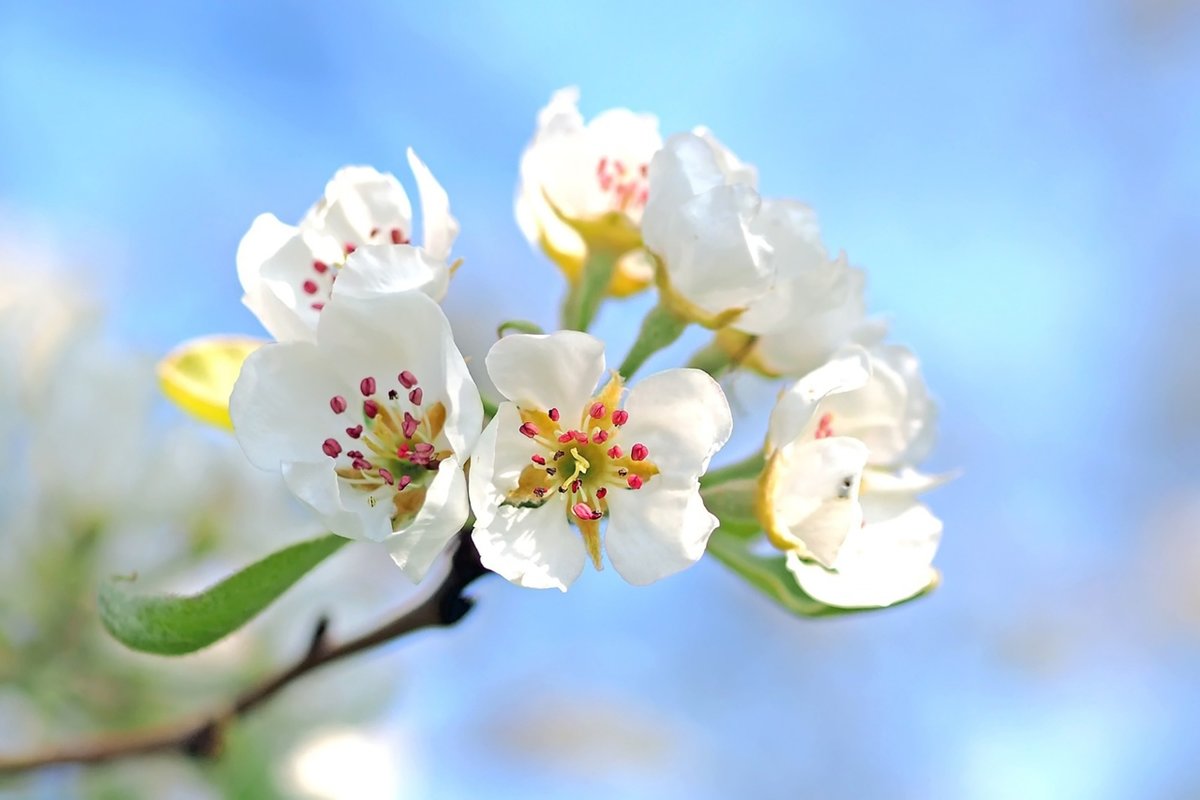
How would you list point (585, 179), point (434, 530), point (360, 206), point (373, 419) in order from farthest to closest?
point (585, 179)
point (360, 206)
point (373, 419)
point (434, 530)

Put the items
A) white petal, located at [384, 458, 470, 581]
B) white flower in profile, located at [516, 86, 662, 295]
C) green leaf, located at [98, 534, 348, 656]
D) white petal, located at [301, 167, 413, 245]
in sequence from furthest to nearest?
white flower in profile, located at [516, 86, 662, 295]
white petal, located at [301, 167, 413, 245]
green leaf, located at [98, 534, 348, 656]
white petal, located at [384, 458, 470, 581]

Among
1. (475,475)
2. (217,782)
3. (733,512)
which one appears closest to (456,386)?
(475,475)

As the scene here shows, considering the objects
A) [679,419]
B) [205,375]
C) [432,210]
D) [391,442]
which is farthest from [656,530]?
[205,375]

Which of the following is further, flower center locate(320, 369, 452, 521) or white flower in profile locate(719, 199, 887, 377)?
white flower in profile locate(719, 199, 887, 377)

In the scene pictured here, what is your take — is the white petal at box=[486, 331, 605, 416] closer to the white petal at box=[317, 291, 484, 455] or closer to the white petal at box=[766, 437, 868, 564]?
the white petal at box=[317, 291, 484, 455]

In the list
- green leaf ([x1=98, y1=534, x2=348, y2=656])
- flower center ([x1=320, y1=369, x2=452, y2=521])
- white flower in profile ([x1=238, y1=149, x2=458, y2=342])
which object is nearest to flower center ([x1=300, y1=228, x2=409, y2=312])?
white flower in profile ([x1=238, y1=149, x2=458, y2=342])

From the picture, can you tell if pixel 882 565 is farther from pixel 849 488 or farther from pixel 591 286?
pixel 591 286

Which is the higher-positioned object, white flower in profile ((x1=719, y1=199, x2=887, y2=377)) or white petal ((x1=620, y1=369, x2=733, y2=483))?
white flower in profile ((x1=719, y1=199, x2=887, y2=377))

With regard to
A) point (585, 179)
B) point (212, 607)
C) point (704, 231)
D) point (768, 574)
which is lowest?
point (212, 607)

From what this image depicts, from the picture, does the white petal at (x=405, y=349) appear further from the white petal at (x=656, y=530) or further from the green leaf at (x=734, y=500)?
the green leaf at (x=734, y=500)
